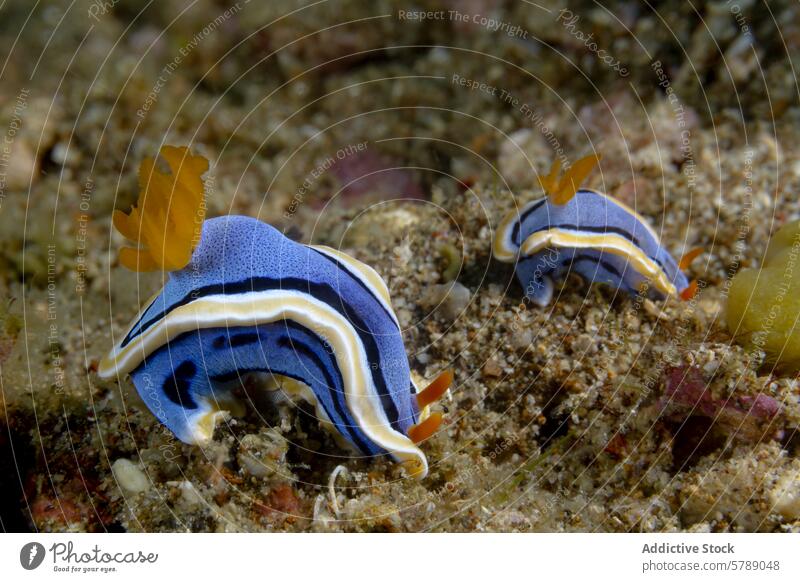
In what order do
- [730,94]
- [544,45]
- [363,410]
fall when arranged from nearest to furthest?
[363,410], [730,94], [544,45]

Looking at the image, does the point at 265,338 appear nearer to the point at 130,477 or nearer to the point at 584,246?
the point at 130,477

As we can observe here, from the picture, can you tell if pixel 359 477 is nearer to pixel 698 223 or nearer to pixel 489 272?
pixel 489 272

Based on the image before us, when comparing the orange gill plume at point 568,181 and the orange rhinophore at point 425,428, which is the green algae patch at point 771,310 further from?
the orange rhinophore at point 425,428

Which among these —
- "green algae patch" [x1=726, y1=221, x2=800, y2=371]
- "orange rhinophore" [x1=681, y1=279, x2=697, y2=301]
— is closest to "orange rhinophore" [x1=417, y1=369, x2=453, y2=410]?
"green algae patch" [x1=726, y1=221, x2=800, y2=371]

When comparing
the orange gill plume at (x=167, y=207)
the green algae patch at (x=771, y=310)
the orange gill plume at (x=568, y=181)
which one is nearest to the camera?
the orange gill plume at (x=167, y=207)

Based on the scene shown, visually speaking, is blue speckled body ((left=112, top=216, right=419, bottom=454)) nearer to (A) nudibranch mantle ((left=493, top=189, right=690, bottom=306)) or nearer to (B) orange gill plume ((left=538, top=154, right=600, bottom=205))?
(A) nudibranch mantle ((left=493, top=189, right=690, bottom=306))

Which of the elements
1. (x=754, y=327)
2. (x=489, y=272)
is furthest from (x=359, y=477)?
(x=754, y=327)

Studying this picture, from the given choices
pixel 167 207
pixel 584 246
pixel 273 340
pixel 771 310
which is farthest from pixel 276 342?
pixel 771 310

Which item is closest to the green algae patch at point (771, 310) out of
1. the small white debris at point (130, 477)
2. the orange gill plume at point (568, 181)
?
the orange gill plume at point (568, 181)
